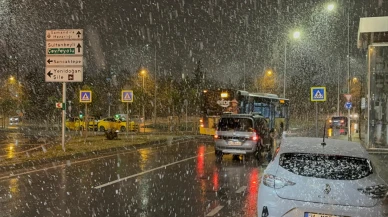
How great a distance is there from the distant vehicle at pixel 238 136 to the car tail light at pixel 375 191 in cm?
1065

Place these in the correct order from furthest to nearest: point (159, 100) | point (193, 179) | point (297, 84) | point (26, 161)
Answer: point (297, 84) → point (159, 100) → point (26, 161) → point (193, 179)

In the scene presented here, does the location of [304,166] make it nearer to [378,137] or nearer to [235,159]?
[235,159]

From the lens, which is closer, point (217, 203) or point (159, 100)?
point (217, 203)

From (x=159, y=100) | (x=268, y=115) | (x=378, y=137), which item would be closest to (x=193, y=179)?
(x=378, y=137)

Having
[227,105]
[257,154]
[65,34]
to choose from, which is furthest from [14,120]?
[257,154]

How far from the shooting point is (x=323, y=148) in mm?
6004

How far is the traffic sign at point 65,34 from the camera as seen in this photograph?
58.5 feet

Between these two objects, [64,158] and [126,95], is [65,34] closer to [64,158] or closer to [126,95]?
[64,158]

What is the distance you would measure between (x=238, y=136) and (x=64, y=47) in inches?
333

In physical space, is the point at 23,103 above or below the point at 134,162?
above

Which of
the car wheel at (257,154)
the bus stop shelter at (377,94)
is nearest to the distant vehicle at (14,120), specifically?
the car wheel at (257,154)

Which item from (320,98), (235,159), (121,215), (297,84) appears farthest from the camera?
(297,84)

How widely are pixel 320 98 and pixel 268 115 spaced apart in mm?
12141

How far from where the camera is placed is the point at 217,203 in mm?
8562
